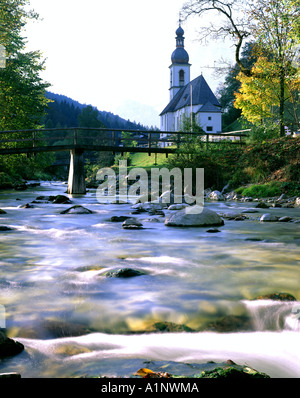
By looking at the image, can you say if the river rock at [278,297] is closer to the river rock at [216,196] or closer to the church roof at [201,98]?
the river rock at [216,196]

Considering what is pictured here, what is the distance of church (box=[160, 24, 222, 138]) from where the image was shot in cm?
6981

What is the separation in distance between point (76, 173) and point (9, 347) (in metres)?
20.5

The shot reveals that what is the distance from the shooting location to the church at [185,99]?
2749 inches

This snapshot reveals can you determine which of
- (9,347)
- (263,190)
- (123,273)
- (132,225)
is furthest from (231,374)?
(263,190)

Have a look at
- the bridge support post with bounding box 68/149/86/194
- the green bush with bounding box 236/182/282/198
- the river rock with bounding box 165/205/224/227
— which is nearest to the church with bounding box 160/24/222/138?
the bridge support post with bounding box 68/149/86/194

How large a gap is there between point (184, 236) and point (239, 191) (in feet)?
37.9

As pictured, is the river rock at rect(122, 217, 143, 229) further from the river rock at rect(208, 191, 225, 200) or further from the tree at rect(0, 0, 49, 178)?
the tree at rect(0, 0, 49, 178)

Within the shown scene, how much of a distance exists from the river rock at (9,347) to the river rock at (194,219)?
21.9 feet

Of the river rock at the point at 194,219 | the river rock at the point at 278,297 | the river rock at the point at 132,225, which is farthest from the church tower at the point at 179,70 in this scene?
the river rock at the point at 278,297

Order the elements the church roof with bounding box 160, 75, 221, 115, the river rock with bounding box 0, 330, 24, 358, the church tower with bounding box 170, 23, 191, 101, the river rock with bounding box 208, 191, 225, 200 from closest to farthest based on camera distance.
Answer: the river rock with bounding box 0, 330, 24, 358
the river rock with bounding box 208, 191, 225, 200
the church roof with bounding box 160, 75, 221, 115
the church tower with bounding box 170, 23, 191, 101

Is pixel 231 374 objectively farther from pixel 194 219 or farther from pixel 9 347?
pixel 194 219

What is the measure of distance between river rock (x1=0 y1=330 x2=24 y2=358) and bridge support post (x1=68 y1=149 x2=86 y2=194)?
66.3 ft

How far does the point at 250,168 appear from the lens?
1992cm

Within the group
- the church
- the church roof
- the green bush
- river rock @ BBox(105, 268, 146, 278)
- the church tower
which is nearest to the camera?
river rock @ BBox(105, 268, 146, 278)
